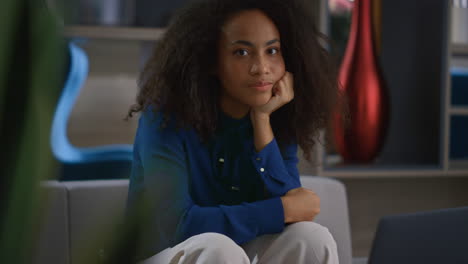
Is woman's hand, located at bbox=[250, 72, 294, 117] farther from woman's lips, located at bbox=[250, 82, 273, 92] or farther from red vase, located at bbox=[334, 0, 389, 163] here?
red vase, located at bbox=[334, 0, 389, 163]

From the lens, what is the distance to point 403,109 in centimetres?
257

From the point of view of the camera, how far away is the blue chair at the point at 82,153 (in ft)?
6.08

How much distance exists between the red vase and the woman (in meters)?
0.83

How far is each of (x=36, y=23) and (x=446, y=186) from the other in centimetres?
278

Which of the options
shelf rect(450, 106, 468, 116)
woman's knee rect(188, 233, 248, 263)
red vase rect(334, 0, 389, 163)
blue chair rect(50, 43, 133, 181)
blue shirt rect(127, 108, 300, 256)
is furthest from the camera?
shelf rect(450, 106, 468, 116)

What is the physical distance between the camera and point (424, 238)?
75 centimetres

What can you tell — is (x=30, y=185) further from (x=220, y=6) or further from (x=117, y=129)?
(x=117, y=129)

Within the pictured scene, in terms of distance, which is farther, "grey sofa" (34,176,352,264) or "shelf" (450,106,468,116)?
"shelf" (450,106,468,116)

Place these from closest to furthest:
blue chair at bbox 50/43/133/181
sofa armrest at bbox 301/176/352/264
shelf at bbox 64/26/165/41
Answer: sofa armrest at bbox 301/176/352/264 → blue chair at bbox 50/43/133/181 → shelf at bbox 64/26/165/41

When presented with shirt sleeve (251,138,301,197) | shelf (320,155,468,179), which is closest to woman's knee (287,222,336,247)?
shirt sleeve (251,138,301,197)

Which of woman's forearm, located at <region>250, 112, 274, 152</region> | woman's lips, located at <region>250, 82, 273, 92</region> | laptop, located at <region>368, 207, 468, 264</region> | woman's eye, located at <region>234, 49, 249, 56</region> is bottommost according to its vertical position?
laptop, located at <region>368, 207, 468, 264</region>

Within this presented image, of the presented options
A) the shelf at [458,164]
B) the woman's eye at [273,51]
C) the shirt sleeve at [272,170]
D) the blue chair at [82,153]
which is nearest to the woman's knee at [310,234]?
the shirt sleeve at [272,170]

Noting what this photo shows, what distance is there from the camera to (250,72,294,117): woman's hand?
1.25 meters

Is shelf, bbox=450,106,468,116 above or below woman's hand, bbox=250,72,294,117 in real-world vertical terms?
below
